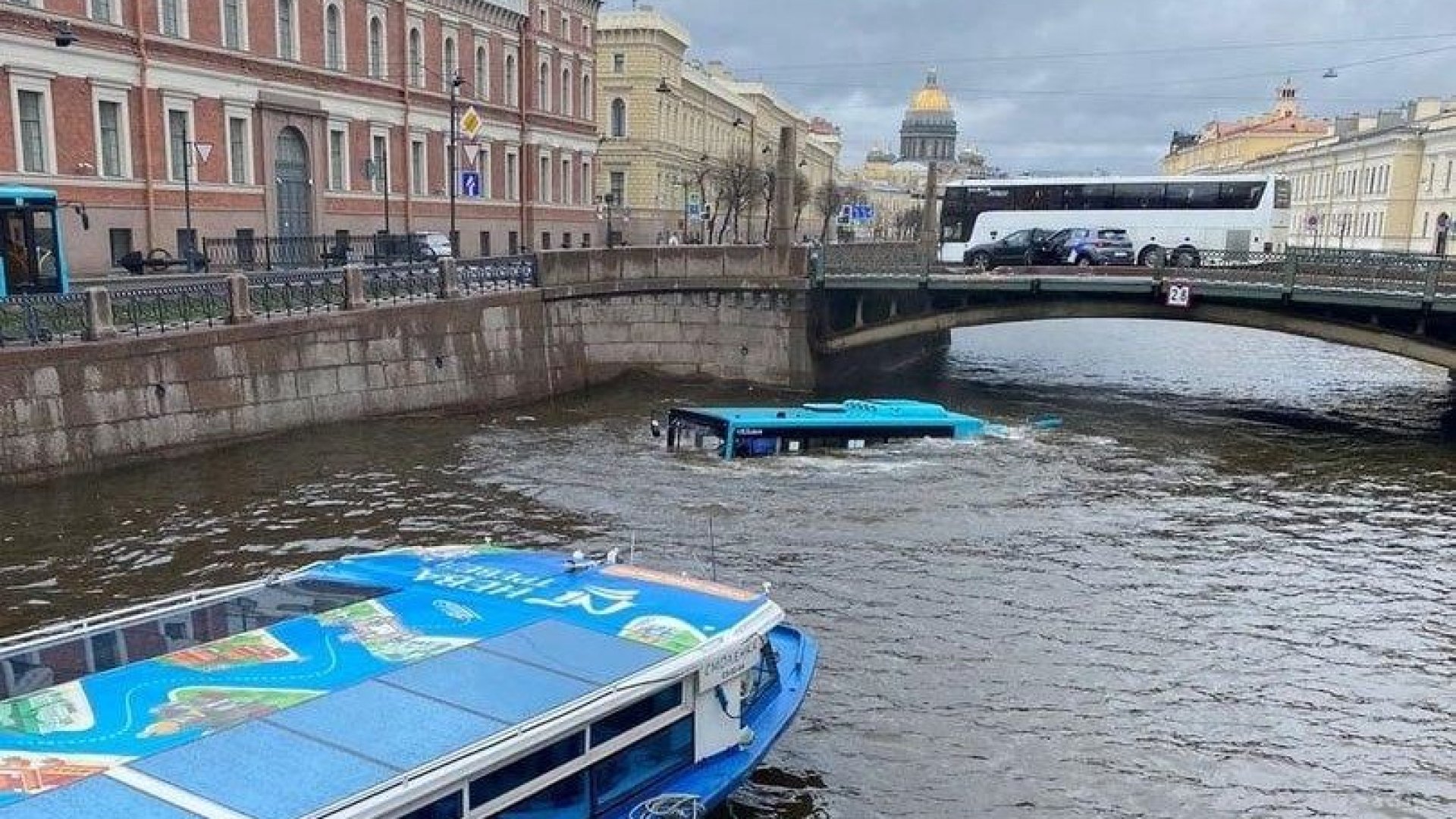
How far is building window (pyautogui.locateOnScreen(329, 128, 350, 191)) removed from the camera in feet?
142

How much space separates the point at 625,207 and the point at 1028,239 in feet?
123

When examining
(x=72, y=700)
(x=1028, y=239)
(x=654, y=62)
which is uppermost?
(x=654, y=62)

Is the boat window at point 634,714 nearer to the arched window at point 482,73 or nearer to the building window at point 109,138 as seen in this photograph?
the building window at point 109,138

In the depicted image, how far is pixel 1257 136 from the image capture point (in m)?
119

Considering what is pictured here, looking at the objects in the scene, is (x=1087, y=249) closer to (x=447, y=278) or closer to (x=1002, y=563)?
(x=447, y=278)

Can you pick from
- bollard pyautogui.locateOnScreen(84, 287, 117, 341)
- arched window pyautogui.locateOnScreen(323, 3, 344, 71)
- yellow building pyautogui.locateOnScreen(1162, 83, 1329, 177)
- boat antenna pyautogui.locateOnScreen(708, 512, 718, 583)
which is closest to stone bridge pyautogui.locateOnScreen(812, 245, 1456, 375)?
boat antenna pyautogui.locateOnScreen(708, 512, 718, 583)

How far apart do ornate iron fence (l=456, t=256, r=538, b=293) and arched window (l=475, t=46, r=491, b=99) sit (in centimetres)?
2220

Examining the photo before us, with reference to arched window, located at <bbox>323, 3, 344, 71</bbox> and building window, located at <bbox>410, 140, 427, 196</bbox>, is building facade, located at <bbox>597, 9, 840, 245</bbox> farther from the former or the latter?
arched window, located at <bbox>323, 3, 344, 71</bbox>

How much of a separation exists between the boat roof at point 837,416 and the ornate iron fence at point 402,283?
7694 millimetres

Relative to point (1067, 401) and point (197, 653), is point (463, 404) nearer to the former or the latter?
point (1067, 401)

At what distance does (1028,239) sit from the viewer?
3997cm

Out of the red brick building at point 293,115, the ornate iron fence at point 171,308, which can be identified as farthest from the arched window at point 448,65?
the ornate iron fence at point 171,308

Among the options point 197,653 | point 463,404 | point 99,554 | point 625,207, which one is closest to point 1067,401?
point 463,404

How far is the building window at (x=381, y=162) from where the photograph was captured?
45.3 metres
